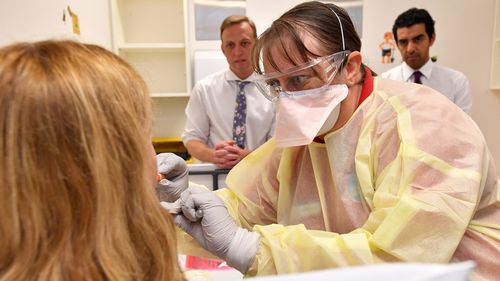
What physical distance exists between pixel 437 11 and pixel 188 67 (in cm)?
210

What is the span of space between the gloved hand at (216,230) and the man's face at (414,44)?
229 cm

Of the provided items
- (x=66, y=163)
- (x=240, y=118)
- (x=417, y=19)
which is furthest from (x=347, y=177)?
(x=417, y=19)

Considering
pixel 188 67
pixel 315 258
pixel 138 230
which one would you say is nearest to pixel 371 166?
pixel 315 258

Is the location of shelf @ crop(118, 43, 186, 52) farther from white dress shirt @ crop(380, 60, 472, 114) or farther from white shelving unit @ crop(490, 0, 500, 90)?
white shelving unit @ crop(490, 0, 500, 90)

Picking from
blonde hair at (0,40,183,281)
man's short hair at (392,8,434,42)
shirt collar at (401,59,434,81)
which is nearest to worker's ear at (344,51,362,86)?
blonde hair at (0,40,183,281)

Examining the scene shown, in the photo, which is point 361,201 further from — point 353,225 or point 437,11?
point 437,11

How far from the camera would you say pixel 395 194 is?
2.89 ft

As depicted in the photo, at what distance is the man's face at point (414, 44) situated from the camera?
8.92ft

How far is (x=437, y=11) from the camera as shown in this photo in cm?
320

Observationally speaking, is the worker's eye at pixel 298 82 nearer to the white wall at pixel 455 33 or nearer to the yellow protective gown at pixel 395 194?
the yellow protective gown at pixel 395 194

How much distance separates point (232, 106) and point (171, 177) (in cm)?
128

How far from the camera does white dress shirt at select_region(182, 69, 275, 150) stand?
2.30 meters

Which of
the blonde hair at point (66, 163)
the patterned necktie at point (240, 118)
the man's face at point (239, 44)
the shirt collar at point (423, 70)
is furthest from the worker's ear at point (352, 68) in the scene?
the shirt collar at point (423, 70)

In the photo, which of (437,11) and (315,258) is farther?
(437,11)
